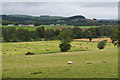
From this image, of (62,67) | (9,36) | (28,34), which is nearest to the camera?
(62,67)

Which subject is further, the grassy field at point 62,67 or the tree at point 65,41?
the tree at point 65,41

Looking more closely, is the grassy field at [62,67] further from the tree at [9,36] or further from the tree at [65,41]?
the tree at [9,36]

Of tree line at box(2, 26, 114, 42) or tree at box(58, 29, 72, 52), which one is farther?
tree line at box(2, 26, 114, 42)

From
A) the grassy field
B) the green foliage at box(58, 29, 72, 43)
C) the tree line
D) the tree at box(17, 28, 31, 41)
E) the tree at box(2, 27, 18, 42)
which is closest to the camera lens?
the grassy field

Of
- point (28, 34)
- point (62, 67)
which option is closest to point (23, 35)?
point (28, 34)

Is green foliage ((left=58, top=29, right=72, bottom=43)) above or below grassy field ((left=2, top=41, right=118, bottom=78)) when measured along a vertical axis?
above

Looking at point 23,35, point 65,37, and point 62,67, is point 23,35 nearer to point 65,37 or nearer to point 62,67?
point 65,37

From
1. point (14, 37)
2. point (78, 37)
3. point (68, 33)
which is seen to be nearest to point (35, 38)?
point (14, 37)

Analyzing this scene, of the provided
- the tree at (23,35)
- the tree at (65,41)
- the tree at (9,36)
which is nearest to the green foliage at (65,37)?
the tree at (65,41)

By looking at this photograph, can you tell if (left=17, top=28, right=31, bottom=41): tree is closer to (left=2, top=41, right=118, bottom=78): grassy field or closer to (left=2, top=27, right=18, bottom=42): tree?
(left=2, top=27, right=18, bottom=42): tree

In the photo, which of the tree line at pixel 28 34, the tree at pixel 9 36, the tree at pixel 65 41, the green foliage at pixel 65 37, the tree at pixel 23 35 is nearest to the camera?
the tree at pixel 65 41

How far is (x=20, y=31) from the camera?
127m

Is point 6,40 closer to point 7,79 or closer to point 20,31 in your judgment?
point 20,31

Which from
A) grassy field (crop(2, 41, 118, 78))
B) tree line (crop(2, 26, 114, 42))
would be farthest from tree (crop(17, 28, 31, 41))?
grassy field (crop(2, 41, 118, 78))
